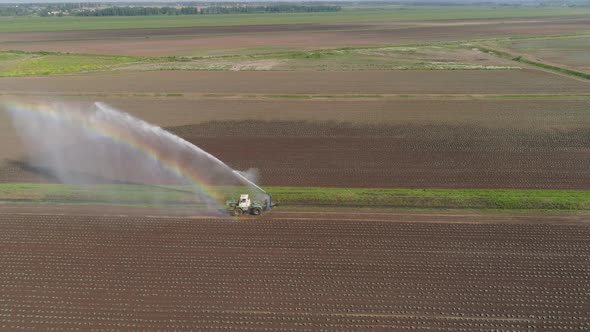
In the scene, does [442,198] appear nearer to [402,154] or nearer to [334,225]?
[334,225]

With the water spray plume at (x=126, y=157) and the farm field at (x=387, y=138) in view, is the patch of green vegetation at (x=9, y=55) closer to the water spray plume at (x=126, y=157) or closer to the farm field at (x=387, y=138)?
the farm field at (x=387, y=138)

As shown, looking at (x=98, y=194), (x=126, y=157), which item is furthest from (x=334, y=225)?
(x=126, y=157)

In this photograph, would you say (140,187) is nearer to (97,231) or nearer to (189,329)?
(97,231)

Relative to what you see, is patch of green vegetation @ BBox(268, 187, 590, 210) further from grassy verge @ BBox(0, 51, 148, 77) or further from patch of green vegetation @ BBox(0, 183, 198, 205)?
grassy verge @ BBox(0, 51, 148, 77)

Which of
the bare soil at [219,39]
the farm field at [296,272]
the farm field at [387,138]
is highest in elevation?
the bare soil at [219,39]

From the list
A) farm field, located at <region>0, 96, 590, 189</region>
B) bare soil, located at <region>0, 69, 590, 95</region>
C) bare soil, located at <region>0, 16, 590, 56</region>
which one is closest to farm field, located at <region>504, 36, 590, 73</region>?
bare soil, located at <region>0, 69, 590, 95</region>

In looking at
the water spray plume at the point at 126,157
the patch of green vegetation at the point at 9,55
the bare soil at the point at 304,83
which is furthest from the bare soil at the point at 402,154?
the patch of green vegetation at the point at 9,55
